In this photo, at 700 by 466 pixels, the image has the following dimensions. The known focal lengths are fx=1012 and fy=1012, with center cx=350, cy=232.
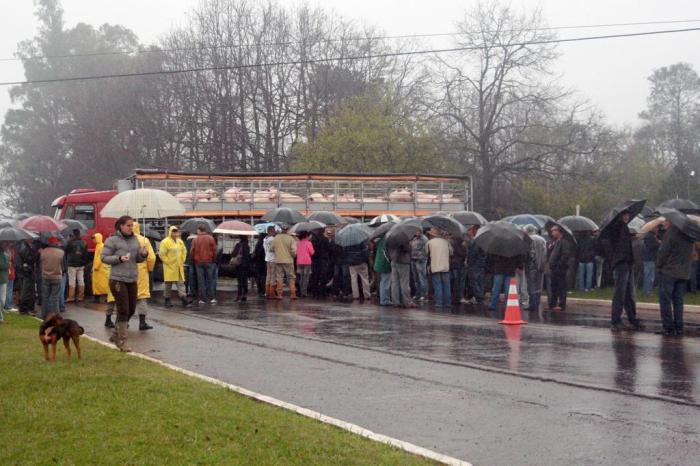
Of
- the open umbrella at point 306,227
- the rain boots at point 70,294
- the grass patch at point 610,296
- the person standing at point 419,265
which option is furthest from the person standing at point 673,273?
the rain boots at point 70,294

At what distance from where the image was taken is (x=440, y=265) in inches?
842

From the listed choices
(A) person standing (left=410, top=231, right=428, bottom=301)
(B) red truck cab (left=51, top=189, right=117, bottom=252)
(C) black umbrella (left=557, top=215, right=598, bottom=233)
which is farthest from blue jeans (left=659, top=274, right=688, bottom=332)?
(B) red truck cab (left=51, top=189, right=117, bottom=252)

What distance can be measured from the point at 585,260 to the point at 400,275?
17.6 ft

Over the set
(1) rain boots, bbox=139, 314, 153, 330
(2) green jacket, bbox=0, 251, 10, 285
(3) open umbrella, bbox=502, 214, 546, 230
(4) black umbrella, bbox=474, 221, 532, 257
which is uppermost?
(3) open umbrella, bbox=502, 214, 546, 230

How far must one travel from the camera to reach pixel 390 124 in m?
50.9

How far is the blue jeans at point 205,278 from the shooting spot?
909 inches

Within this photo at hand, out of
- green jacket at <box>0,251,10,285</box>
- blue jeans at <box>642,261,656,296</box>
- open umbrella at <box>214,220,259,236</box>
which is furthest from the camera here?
open umbrella at <box>214,220,259,236</box>

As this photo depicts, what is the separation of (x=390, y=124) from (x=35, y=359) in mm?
39630

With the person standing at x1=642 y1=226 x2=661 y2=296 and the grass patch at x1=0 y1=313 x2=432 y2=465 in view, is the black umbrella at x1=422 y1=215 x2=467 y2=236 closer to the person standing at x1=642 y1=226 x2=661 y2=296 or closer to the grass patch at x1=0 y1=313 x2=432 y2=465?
the person standing at x1=642 y1=226 x2=661 y2=296

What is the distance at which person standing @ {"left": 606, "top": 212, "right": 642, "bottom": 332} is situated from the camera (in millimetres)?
16297

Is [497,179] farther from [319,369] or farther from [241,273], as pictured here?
[319,369]

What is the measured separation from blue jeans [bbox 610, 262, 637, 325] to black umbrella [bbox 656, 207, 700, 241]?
1316mm

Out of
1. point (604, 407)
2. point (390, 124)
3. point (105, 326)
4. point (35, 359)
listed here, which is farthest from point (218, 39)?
point (604, 407)

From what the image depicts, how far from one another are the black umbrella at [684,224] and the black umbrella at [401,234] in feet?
22.9
